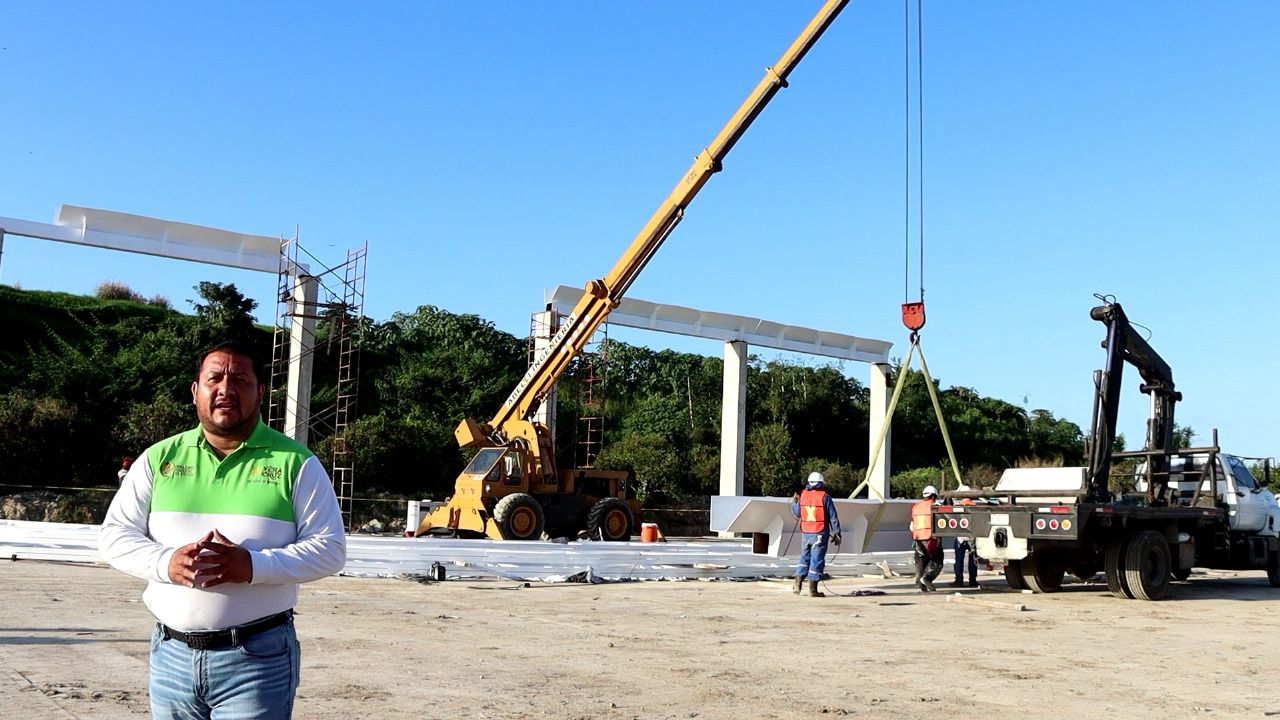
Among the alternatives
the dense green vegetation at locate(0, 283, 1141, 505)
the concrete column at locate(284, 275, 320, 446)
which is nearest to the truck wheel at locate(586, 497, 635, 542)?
the dense green vegetation at locate(0, 283, 1141, 505)

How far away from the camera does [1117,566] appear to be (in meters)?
15.0

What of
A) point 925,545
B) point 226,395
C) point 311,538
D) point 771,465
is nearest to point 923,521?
point 925,545

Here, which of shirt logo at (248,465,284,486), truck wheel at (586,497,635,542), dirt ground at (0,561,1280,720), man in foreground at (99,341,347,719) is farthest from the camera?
truck wheel at (586,497,635,542)

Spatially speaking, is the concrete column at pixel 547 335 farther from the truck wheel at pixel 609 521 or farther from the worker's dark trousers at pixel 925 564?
the worker's dark trousers at pixel 925 564

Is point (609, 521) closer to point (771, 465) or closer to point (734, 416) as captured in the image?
point (734, 416)

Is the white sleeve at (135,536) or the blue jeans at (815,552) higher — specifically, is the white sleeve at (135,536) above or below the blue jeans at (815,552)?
above

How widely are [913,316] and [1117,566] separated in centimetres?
459

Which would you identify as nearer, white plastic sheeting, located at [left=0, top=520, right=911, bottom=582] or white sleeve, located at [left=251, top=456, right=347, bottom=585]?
white sleeve, located at [left=251, top=456, right=347, bottom=585]

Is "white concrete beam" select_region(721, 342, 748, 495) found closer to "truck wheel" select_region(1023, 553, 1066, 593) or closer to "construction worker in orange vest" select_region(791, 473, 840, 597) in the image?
"truck wheel" select_region(1023, 553, 1066, 593)

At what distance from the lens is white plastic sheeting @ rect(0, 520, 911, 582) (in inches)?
637

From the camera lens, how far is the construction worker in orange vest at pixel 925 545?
618 inches

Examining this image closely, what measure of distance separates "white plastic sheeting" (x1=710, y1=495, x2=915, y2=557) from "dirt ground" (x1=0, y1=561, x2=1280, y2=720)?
6.11 feet

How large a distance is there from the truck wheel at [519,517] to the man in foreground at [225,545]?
53.6ft

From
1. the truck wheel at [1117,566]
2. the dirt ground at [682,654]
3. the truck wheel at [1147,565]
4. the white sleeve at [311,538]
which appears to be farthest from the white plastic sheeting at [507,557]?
the white sleeve at [311,538]
